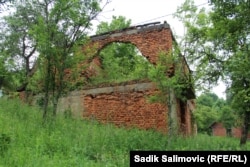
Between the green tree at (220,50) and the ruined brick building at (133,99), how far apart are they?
1236 mm

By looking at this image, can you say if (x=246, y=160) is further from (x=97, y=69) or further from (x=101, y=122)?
(x=97, y=69)

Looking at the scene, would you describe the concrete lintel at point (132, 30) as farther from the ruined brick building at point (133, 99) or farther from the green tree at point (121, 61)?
the green tree at point (121, 61)

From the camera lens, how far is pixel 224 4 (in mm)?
8453

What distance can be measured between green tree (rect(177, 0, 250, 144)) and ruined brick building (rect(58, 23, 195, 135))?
4.06 feet

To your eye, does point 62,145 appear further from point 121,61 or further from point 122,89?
point 121,61

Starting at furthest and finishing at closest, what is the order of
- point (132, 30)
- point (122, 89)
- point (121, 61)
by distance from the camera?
point (121, 61), point (132, 30), point (122, 89)

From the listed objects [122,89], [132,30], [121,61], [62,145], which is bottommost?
[62,145]

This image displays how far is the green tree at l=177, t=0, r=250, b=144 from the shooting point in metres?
9.49

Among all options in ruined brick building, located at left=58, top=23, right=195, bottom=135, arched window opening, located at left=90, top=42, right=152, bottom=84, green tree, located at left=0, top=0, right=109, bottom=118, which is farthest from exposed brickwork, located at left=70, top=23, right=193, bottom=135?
green tree, located at left=0, top=0, right=109, bottom=118

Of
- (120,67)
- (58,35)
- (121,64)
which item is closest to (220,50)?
(58,35)

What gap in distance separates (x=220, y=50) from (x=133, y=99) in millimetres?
4215

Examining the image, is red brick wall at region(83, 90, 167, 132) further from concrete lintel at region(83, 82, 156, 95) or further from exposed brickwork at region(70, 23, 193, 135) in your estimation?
concrete lintel at region(83, 82, 156, 95)

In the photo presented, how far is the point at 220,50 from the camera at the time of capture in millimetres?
12953

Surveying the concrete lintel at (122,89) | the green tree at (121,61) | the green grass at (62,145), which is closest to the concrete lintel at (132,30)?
the green tree at (121,61)
